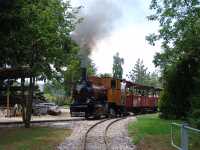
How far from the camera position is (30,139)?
20.6 metres

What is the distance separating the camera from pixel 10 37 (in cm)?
2102

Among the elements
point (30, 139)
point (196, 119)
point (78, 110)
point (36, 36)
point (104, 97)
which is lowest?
point (30, 139)

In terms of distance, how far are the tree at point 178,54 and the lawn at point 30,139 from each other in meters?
6.32

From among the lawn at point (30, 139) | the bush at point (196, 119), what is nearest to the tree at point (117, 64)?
the lawn at point (30, 139)

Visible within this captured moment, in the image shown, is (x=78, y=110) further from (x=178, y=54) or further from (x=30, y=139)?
(x=30, y=139)

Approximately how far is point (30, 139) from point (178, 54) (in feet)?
41.8

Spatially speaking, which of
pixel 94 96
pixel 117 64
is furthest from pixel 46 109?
pixel 117 64

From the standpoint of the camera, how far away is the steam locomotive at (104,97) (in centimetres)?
3925

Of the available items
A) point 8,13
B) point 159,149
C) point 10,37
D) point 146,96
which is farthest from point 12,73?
point 146,96

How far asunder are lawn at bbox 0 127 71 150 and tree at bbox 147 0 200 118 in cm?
632

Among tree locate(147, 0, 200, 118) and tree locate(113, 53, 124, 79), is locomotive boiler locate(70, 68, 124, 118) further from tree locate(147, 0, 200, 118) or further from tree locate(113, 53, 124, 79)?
tree locate(113, 53, 124, 79)

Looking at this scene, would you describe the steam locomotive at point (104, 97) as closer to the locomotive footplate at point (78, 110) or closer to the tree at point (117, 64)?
the locomotive footplate at point (78, 110)

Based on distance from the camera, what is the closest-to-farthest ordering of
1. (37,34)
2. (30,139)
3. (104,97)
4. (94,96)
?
1. (30,139)
2. (37,34)
3. (94,96)
4. (104,97)

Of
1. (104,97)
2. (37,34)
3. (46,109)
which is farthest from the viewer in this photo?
(46,109)
